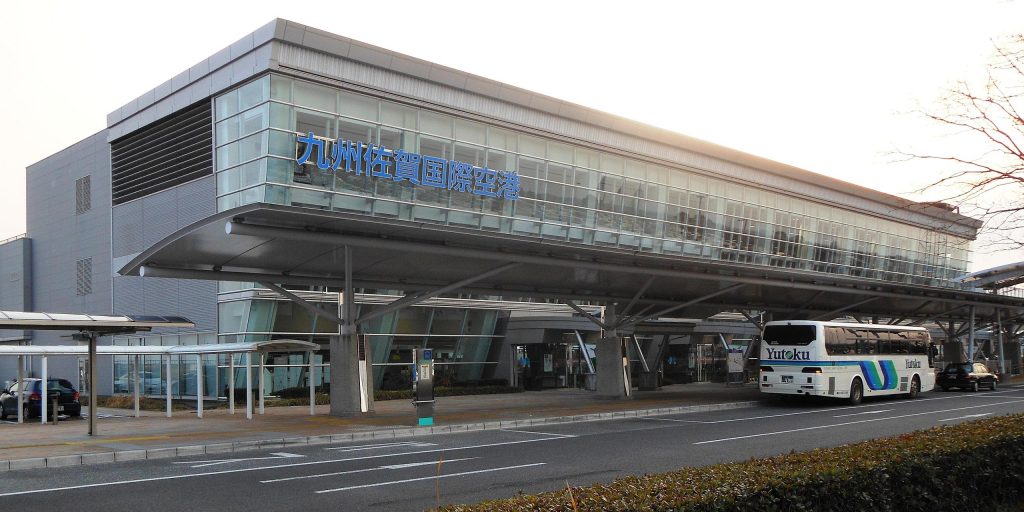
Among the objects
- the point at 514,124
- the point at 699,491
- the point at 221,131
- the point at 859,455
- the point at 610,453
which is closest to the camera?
the point at 699,491

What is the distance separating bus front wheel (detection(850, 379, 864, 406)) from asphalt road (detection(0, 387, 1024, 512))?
259 inches

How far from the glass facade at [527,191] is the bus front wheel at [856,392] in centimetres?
608

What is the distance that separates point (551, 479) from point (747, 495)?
6.02 meters

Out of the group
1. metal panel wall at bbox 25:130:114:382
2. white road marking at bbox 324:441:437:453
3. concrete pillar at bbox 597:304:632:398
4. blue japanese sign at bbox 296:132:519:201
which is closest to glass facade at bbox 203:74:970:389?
blue japanese sign at bbox 296:132:519:201

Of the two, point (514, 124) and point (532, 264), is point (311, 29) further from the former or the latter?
point (532, 264)

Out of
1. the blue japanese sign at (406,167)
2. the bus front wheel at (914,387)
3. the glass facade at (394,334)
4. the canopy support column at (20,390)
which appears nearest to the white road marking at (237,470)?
the blue japanese sign at (406,167)

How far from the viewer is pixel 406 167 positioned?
83.8 ft

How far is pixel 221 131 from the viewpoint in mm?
24531

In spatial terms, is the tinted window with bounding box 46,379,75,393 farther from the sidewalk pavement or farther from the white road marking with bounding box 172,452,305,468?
the white road marking with bounding box 172,452,305,468

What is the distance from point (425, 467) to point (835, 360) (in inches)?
803

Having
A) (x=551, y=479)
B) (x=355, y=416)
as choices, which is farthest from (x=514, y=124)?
(x=551, y=479)

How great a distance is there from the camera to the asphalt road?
38.8 ft

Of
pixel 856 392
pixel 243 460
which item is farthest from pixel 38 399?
pixel 856 392

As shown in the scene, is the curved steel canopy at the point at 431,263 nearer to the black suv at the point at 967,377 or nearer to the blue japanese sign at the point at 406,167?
the blue japanese sign at the point at 406,167
